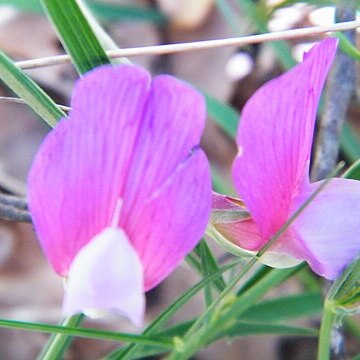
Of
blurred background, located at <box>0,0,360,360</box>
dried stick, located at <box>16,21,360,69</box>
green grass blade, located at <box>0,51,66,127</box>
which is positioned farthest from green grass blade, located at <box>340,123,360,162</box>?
green grass blade, located at <box>0,51,66,127</box>

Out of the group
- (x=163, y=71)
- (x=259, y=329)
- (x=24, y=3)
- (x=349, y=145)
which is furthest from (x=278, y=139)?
(x=163, y=71)

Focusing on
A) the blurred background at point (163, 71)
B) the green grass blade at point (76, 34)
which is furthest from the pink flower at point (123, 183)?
the blurred background at point (163, 71)

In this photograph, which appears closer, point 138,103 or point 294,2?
point 138,103

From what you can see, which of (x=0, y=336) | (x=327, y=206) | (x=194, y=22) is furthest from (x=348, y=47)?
(x=194, y=22)

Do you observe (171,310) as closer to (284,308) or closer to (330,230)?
(330,230)

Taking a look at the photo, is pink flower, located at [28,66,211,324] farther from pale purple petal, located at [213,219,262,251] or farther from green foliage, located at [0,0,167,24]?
green foliage, located at [0,0,167,24]

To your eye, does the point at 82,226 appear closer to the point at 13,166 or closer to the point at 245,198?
the point at 245,198
